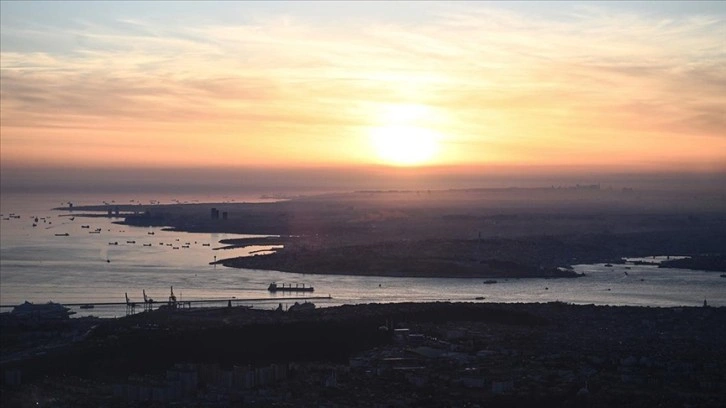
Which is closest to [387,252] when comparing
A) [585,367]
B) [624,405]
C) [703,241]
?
[703,241]

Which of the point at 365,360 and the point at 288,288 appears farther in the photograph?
the point at 288,288

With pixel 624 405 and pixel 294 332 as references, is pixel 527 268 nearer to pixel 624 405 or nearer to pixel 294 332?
pixel 294 332

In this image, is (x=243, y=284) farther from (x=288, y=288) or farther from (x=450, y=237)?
(x=450, y=237)

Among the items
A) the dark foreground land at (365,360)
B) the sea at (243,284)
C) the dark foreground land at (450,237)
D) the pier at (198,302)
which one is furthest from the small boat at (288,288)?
the dark foreground land at (365,360)

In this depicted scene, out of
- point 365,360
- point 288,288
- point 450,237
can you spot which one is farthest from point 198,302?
point 450,237

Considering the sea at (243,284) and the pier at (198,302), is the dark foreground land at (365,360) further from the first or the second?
the sea at (243,284)

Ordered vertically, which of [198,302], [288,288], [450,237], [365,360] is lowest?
[365,360]
